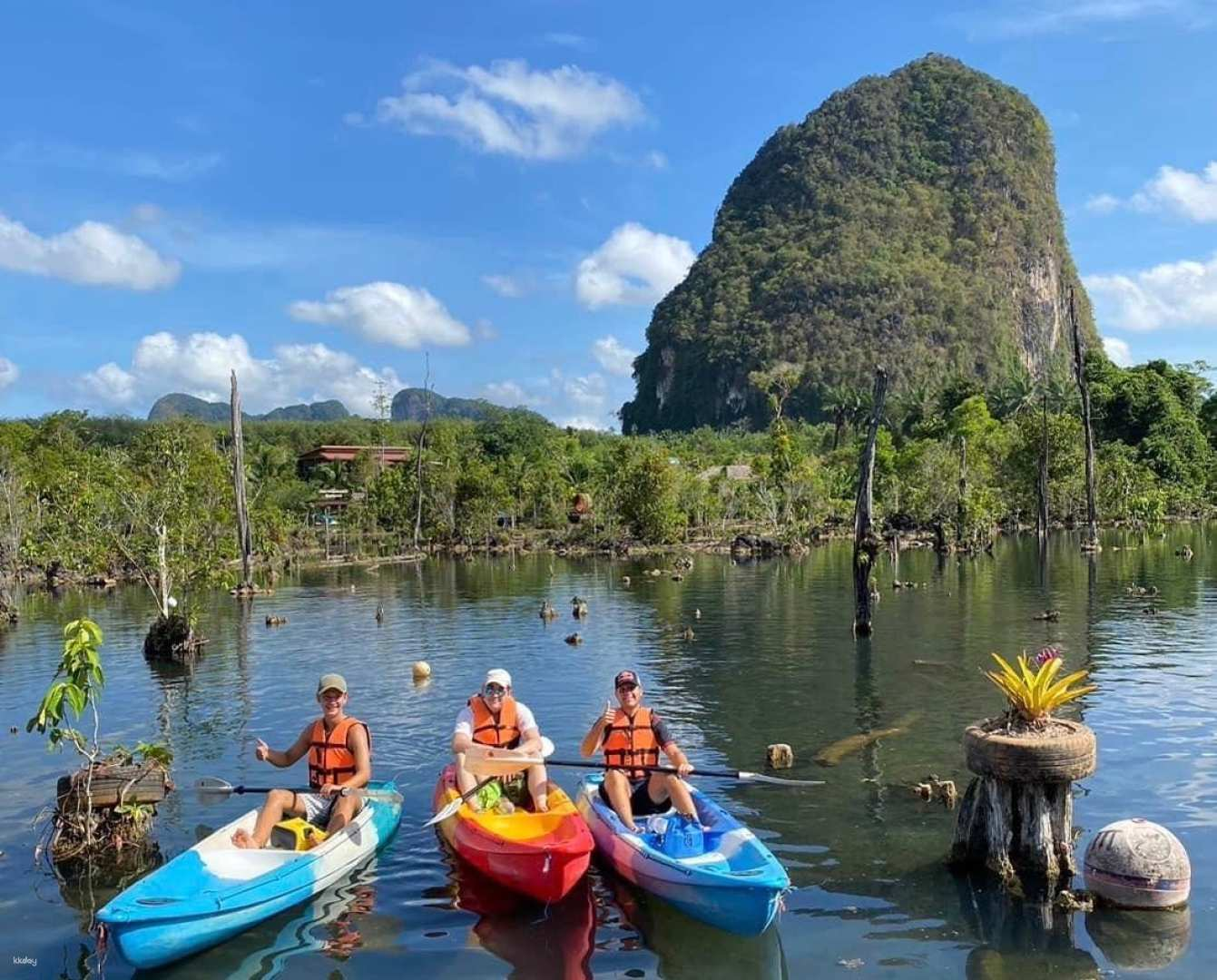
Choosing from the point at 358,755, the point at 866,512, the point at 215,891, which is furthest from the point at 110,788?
the point at 866,512

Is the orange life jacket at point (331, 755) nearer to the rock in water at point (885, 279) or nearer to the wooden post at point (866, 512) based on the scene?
the wooden post at point (866, 512)

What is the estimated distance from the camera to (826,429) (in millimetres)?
117750

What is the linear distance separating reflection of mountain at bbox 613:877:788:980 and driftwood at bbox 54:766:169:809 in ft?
17.5

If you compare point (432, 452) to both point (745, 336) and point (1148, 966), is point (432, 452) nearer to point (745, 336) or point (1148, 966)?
point (1148, 966)

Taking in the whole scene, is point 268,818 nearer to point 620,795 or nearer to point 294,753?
point 294,753

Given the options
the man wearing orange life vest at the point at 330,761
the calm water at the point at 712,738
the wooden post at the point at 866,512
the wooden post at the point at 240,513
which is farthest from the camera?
the wooden post at the point at 240,513

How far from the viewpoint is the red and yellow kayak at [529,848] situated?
919cm

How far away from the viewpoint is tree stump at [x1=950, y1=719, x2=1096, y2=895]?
29.5 ft

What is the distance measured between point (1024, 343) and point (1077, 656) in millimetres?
170508

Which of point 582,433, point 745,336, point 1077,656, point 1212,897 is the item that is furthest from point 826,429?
point 1212,897

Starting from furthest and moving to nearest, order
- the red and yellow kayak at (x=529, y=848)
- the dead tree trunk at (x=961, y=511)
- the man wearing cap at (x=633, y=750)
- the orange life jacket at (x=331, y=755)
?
1. the dead tree trunk at (x=961, y=511)
2. the orange life jacket at (x=331, y=755)
3. the man wearing cap at (x=633, y=750)
4. the red and yellow kayak at (x=529, y=848)

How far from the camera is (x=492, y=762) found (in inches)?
428

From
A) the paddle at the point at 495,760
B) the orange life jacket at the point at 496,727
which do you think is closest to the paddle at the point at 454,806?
the paddle at the point at 495,760

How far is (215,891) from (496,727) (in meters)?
3.38
